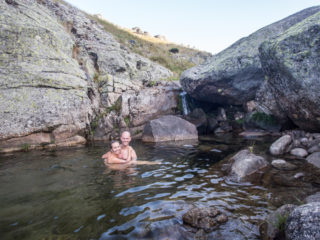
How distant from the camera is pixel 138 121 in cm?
1556

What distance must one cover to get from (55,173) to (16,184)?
1.09m

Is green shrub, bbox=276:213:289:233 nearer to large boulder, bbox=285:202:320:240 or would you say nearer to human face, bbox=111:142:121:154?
large boulder, bbox=285:202:320:240

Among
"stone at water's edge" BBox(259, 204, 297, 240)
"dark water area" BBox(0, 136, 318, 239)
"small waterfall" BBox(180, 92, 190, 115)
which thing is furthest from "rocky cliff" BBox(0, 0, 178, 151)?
"stone at water's edge" BBox(259, 204, 297, 240)

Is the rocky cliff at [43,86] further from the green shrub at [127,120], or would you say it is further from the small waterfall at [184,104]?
the small waterfall at [184,104]

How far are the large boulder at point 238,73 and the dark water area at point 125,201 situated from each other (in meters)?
8.20

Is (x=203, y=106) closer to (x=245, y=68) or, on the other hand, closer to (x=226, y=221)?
(x=245, y=68)

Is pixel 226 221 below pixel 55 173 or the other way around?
below

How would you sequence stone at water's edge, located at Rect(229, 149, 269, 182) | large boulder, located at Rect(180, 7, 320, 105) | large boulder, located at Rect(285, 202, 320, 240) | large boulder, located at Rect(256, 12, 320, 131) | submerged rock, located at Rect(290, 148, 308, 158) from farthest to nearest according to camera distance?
1. large boulder, located at Rect(180, 7, 320, 105)
2. large boulder, located at Rect(256, 12, 320, 131)
3. submerged rock, located at Rect(290, 148, 308, 158)
4. stone at water's edge, located at Rect(229, 149, 269, 182)
5. large boulder, located at Rect(285, 202, 320, 240)

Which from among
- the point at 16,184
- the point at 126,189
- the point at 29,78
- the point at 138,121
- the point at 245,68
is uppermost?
the point at 29,78

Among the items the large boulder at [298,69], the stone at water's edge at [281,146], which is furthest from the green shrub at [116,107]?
the stone at water's edge at [281,146]

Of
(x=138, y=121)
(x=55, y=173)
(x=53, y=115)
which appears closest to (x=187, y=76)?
(x=138, y=121)

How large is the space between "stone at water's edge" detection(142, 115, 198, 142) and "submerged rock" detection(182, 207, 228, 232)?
8.91m

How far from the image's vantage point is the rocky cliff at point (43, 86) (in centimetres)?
1150

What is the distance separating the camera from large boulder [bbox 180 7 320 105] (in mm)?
12750
